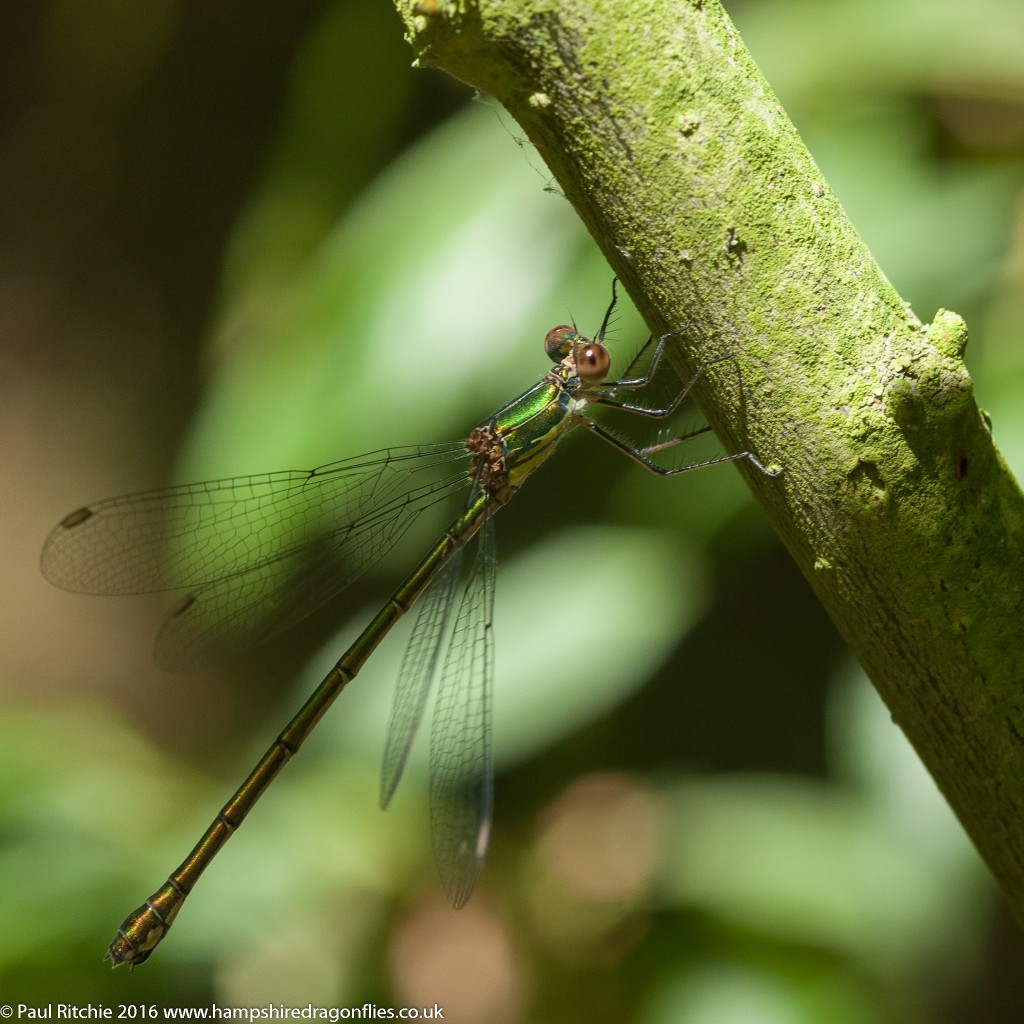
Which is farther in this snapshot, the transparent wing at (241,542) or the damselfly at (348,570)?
the transparent wing at (241,542)

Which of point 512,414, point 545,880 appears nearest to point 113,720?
point 545,880

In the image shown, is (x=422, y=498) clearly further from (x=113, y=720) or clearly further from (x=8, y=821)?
(x=113, y=720)

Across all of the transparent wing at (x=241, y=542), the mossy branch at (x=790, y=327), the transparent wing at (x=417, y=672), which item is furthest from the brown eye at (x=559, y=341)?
the mossy branch at (x=790, y=327)

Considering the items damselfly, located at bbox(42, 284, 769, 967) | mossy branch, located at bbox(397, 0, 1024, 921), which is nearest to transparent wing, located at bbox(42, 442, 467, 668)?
damselfly, located at bbox(42, 284, 769, 967)

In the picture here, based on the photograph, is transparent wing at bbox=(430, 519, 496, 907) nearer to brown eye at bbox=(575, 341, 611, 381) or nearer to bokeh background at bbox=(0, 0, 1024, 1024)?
bokeh background at bbox=(0, 0, 1024, 1024)

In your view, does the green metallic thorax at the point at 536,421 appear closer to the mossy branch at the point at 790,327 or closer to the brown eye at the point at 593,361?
the brown eye at the point at 593,361
